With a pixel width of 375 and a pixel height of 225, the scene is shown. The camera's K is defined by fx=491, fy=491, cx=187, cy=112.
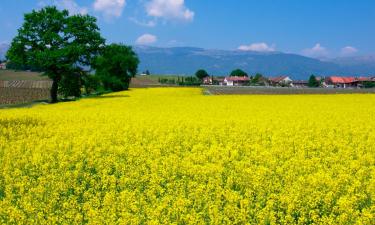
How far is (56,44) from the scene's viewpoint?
48.0 metres

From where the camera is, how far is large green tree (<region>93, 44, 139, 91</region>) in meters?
75.2

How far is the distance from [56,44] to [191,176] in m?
40.0

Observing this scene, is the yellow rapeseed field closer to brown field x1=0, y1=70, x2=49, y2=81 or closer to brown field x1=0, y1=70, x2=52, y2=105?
brown field x1=0, y1=70, x2=52, y2=105

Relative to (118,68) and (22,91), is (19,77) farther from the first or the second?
(22,91)

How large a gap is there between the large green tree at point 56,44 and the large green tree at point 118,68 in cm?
2461

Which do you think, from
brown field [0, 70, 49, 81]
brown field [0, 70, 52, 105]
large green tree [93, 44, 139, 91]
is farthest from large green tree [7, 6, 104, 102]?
brown field [0, 70, 49, 81]

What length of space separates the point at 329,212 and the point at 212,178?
263cm

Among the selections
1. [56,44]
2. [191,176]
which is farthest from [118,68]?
[191,176]

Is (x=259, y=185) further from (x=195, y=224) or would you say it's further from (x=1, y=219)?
(x=1, y=219)

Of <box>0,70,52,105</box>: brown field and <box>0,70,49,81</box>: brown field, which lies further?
<box>0,70,49,81</box>: brown field

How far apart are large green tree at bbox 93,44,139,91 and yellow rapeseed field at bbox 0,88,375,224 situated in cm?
5735

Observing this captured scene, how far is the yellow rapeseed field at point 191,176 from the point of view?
8102 millimetres

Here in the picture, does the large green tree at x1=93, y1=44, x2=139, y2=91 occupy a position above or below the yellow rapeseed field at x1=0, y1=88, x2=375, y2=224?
above

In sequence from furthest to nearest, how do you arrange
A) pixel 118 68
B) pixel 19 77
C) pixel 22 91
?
pixel 19 77
pixel 118 68
pixel 22 91
